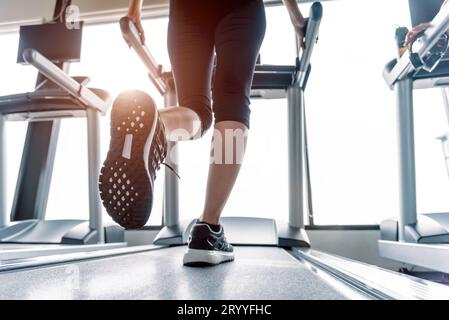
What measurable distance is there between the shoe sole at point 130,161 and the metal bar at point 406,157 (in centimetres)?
155

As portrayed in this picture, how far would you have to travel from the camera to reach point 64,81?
6.75ft

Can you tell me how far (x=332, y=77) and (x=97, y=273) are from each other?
2.61m

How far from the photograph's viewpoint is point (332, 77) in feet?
9.80

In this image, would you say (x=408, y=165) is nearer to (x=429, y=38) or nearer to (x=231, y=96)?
(x=429, y=38)

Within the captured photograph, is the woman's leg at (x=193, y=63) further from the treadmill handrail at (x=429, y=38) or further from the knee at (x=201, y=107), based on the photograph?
the treadmill handrail at (x=429, y=38)

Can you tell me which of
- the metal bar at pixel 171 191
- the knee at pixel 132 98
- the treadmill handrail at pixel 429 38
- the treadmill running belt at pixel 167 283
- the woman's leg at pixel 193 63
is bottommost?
the treadmill running belt at pixel 167 283

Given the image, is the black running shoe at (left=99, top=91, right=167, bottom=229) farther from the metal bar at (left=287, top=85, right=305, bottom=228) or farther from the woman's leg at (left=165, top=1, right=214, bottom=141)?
the metal bar at (left=287, top=85, right=305, bottom=228)

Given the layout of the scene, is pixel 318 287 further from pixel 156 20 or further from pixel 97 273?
pixel 156 20

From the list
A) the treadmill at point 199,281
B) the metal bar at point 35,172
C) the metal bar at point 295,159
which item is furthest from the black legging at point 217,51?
the metal bar at point 35,172

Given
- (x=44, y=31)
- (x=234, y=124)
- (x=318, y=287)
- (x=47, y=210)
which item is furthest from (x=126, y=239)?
(x=318, y=287)

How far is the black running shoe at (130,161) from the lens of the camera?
0.93 m

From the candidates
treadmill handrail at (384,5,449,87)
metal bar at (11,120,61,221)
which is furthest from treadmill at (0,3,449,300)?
metal bar at (11,120,61,221)

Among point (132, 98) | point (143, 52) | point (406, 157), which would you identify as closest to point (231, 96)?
point (132, 98)

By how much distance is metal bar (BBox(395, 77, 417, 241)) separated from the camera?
76.7 inches
